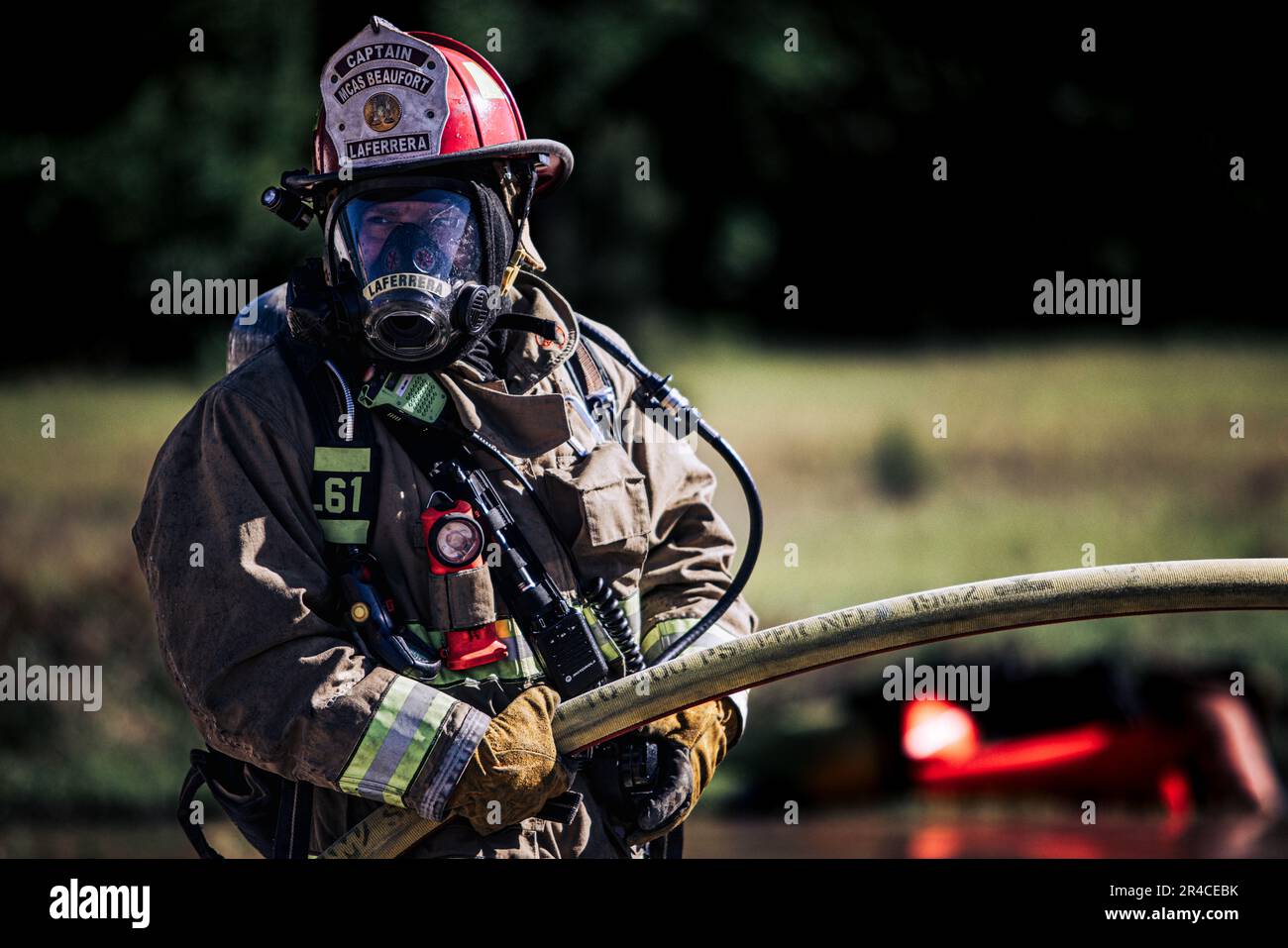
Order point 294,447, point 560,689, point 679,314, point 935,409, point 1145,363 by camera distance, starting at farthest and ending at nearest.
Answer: point 679,314 < point 1145,363 < point 935,409 < point 560,689 < point 294,447

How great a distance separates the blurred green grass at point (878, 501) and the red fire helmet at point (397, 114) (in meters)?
5.11

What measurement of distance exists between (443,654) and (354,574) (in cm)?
21

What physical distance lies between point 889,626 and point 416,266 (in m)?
0.97

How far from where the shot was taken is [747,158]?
20438 mm

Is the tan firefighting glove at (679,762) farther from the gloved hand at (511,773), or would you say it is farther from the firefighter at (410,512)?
the gloved hand at (511,773)

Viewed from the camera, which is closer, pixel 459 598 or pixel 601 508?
pixel 459 598

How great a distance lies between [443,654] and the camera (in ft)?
8.97

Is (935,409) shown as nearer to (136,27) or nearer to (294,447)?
(136,27)
